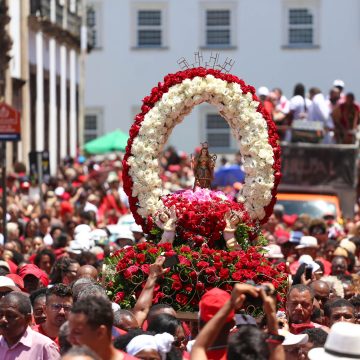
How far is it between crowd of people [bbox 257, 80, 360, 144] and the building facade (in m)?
7.69

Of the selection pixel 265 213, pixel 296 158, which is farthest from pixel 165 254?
pixel 296 158

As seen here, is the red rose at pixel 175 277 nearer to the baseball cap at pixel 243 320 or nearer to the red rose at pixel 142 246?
the red rose at pixel 142 246

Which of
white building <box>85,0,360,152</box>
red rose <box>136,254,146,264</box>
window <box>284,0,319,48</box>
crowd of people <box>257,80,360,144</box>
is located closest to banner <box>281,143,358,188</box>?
crowd of people <box>257,80,360,144</box>

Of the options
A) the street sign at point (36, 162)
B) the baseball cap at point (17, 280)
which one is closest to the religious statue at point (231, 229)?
the baseball cap at point (17, 280)

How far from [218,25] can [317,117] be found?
23.9 meters

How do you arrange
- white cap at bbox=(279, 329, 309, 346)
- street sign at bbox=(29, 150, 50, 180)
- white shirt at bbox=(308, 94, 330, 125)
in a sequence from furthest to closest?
white shirt at bbox=(308, 94, 330, 125)
street sign at bbox=(29, 150, 50, 180)
white cap at bbox=(279, 329, 309, 346)

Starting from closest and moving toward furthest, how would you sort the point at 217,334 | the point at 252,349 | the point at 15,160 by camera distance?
the point at 252,349
the point at 217,334
the point at 15,160

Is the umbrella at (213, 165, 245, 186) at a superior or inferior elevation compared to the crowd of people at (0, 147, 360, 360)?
inferior

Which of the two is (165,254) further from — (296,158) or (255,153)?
(296,158)

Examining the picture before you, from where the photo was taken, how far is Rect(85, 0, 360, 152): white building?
1913 inches

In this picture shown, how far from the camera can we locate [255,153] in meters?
12.8

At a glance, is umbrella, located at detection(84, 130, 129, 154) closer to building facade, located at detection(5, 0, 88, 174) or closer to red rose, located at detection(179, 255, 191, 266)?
building facade, located at detection(5, 0, 88, 174)

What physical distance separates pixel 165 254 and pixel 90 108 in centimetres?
3753

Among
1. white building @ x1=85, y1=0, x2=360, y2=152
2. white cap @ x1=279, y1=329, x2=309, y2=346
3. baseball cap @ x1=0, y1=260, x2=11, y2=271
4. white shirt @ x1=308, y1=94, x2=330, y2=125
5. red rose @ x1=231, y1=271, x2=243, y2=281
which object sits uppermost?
white building @ x1=85, y1=0, x2=360, y2=152
